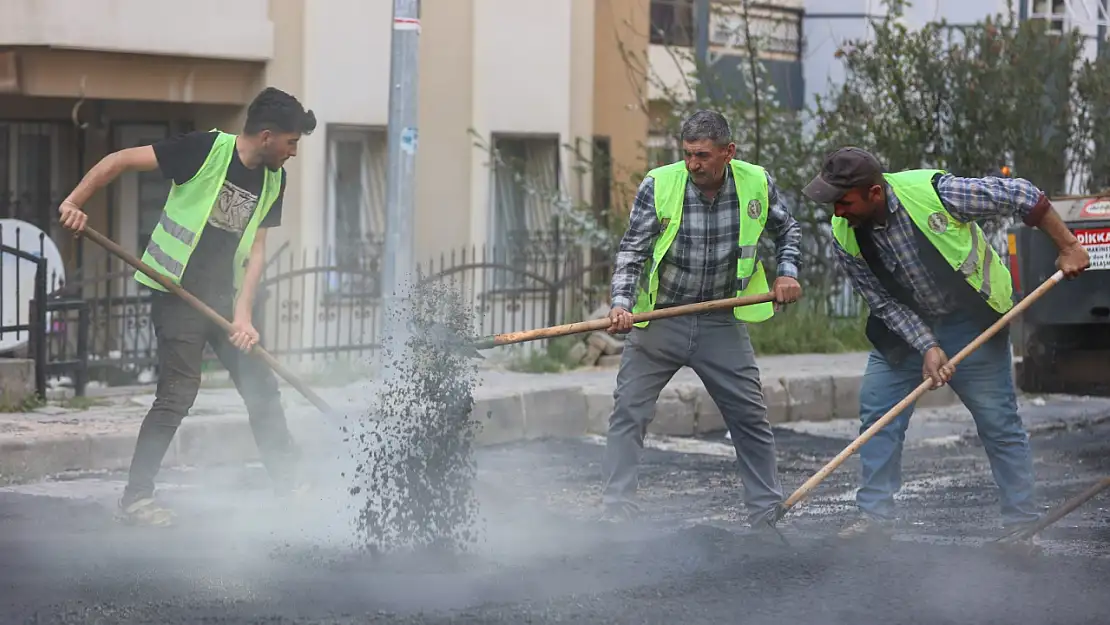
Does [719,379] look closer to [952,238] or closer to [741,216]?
[741,216]

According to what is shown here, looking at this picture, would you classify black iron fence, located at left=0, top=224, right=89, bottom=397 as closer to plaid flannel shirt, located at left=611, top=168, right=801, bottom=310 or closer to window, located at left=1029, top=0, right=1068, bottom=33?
plaid flannel shirt, located at left=611, top=168, right=801, bottom=310

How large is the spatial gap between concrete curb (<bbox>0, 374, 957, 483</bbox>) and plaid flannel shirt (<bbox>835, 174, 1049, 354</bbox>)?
157 cm

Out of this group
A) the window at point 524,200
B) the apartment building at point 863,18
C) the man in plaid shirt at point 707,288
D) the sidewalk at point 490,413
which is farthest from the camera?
the apartment building at point 863,18

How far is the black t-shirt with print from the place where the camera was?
21.3 ft

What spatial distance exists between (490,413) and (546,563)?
0.85 meters

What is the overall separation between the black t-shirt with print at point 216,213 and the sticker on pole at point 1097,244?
12.9 feet

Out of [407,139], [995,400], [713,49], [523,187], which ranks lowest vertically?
[995,400]

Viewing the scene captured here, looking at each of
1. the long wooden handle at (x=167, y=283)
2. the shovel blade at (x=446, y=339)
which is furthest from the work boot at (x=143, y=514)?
the shovel blade at (x=446, y=339)

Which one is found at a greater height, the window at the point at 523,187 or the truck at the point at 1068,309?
the window at the point at 523,187

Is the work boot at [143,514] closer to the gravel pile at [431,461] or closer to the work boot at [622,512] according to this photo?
the gravel pile at [431,461]

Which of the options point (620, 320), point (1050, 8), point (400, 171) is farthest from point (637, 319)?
point (1050, 8)

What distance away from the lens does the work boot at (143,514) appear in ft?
21.0

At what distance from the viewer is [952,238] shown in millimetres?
6055

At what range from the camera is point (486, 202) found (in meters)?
14.1
